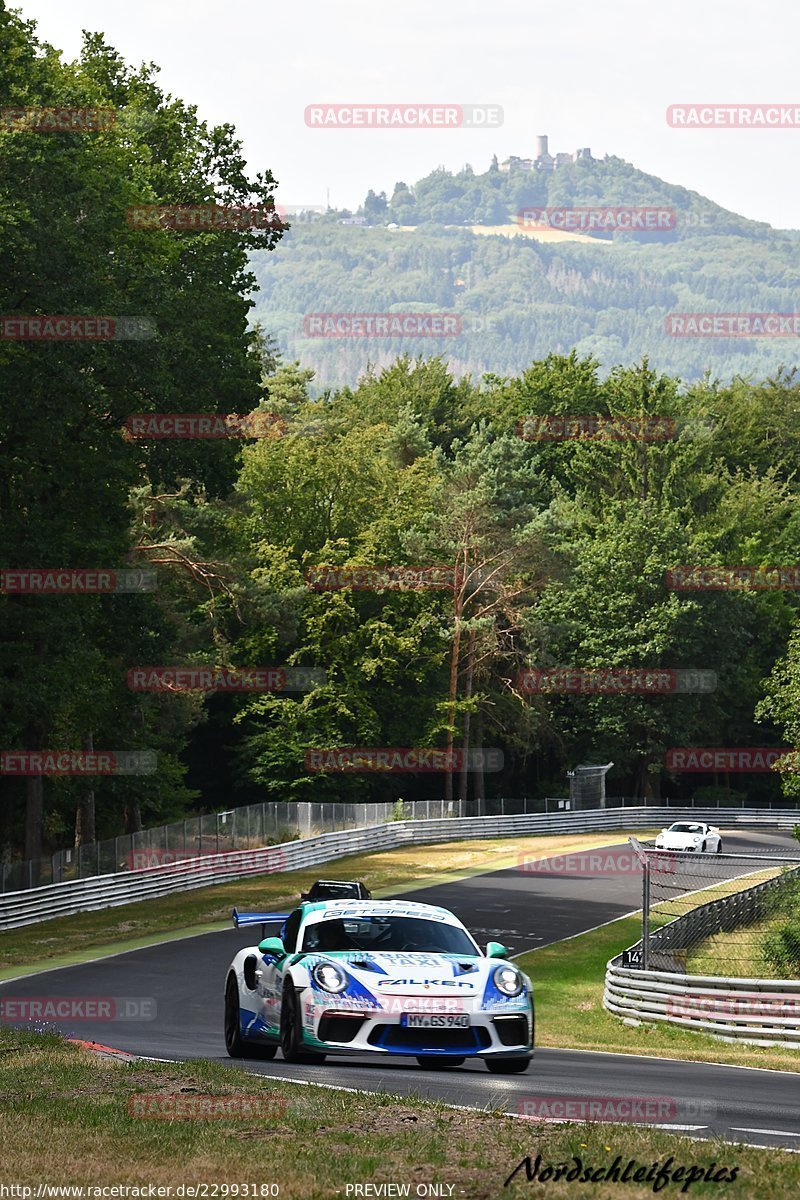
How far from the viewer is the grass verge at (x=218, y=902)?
A: 37250 millimetres

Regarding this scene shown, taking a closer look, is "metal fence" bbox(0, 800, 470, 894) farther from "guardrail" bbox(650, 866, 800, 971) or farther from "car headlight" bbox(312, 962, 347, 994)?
"car headlight" bbox(312, 962, 347, 994)

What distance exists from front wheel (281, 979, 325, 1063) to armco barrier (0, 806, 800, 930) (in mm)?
27232

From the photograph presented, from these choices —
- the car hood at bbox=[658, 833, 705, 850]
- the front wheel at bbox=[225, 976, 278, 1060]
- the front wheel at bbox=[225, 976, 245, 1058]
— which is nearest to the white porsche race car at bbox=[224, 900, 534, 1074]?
the front wheel at bbox=[225, 976, 278, 1060]

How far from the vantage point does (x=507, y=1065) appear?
14.5 m

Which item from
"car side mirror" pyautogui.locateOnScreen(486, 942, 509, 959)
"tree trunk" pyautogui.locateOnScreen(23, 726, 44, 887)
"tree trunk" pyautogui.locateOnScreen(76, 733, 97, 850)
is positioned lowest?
"tree trunk" pyautogui.locateOnScreen(76, 733, 97, 850)

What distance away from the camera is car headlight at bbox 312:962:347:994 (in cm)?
1395

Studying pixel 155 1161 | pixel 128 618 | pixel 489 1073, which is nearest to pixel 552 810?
pixel 128 618

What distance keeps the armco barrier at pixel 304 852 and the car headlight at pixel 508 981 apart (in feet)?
92.4

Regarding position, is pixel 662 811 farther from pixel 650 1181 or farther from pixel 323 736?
pixel 650 1181

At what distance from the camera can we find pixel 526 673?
86.8 metres

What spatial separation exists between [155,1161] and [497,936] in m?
30.7

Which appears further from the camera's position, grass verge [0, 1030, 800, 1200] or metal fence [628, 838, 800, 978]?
metal fence [628, 838, 800, 978]

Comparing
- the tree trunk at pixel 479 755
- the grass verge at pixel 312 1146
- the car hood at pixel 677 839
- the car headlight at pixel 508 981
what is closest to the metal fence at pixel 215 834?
the tree trunk at pixel 479 755

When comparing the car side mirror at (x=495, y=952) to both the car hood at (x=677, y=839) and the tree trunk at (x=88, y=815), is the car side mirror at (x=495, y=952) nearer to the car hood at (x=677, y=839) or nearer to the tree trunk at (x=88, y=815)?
the tree trunk at (x=88, y=815)
